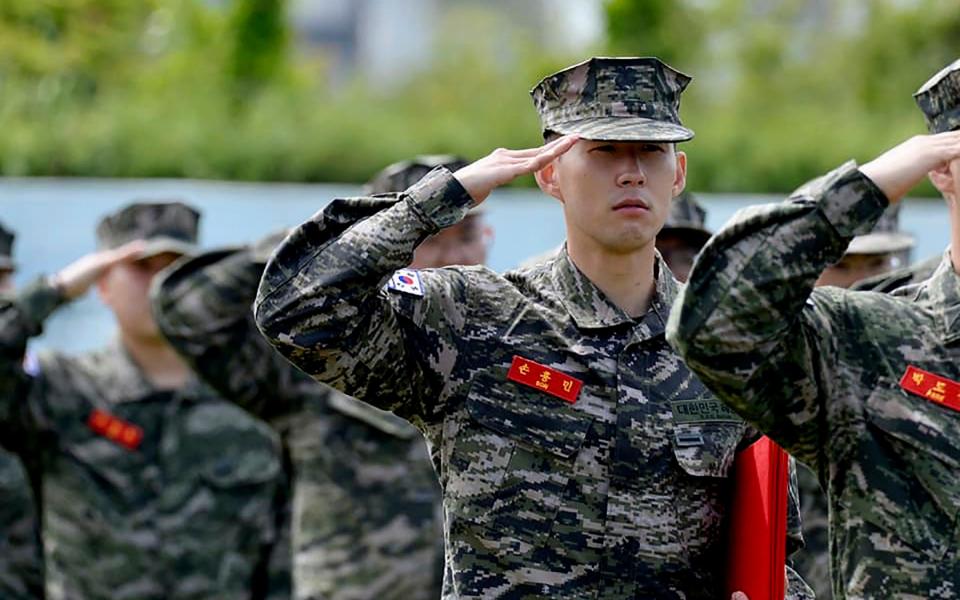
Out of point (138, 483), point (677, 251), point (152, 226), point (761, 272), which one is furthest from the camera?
point (152, 226)

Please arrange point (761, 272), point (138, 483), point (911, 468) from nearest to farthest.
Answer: point (761, 272)
point (911, 468)
point (138, 483)

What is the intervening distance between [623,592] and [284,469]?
12.8 ft

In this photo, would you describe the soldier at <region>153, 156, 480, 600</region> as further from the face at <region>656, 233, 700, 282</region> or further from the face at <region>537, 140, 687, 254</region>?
the face at <region>537, 140, 687, 254</region>

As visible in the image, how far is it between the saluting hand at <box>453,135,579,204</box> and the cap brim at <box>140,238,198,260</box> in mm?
3981

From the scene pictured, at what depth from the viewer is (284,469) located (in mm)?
8211

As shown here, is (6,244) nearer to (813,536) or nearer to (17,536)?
(17,536)

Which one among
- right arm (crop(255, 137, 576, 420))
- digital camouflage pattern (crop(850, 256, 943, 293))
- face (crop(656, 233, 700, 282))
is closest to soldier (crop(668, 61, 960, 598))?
right arm (crop(255, 137, 576, 420))

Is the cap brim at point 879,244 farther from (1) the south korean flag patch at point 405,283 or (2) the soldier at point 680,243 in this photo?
(1) the south korean flag patch at point 405,283

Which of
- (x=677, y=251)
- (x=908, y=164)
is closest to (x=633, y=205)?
(x=908, y=164)

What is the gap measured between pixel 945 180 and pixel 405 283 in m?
1.30

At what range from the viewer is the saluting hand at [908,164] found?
373cm

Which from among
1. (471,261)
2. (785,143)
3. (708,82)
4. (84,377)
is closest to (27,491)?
(84,377)

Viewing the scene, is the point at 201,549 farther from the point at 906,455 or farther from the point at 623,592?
the point at 906,455

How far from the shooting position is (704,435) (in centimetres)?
453
